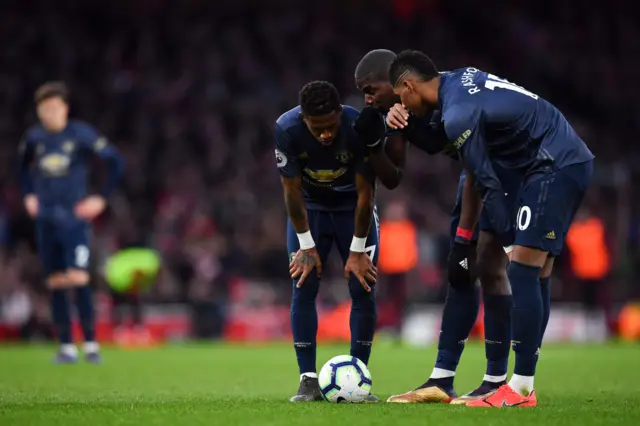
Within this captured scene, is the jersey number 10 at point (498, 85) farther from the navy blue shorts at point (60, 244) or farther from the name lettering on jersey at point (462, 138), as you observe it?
the navy blue shorts at point (60, 244)

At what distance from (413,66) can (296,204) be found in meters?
1.17

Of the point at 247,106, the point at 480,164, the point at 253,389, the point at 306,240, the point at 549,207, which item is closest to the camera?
the point at 480,164

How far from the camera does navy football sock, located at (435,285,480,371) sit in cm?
659

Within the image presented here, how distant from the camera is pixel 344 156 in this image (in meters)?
6.55

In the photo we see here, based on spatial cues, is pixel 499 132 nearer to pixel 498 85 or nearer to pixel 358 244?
pixel 498 85

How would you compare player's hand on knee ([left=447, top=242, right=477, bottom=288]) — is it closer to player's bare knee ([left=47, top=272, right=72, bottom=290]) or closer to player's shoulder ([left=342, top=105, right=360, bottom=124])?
player's shoulder ([left=342, top=105, right=360, bottom=124])

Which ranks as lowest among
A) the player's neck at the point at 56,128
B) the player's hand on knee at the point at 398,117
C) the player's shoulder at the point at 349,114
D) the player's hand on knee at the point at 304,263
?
the player's hand on knee at the point at 304,263

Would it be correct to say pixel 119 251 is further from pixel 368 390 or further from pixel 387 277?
pixel 368 390

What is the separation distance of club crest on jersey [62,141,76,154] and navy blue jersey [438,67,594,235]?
20.0 ft

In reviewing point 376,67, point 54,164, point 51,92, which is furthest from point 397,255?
point 376,67

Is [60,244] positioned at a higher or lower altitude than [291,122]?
lower

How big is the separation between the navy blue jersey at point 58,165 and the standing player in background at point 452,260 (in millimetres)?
5433

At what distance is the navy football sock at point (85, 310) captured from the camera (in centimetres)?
1113

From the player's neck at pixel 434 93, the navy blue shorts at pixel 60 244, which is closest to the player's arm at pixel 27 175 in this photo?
the navy blue shorts at pixel 60 244
